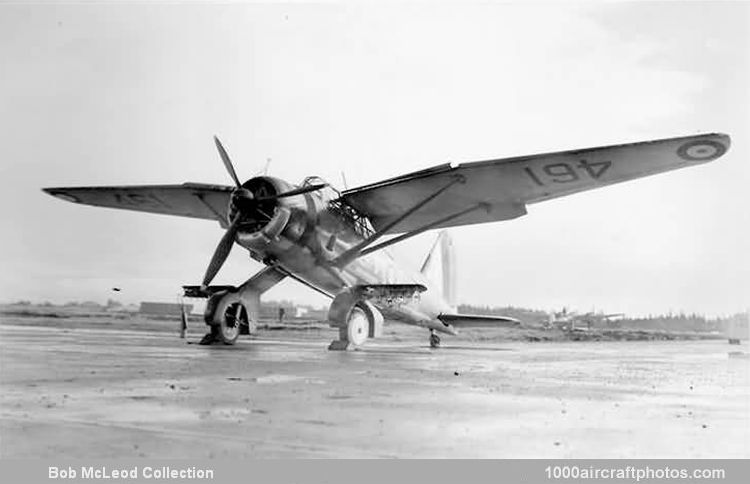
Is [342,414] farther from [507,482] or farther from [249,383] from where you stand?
[249,383]

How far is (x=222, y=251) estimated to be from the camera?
40.3ft

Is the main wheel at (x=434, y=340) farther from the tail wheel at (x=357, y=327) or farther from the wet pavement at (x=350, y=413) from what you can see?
the wet pavement at (x=350, y=413)

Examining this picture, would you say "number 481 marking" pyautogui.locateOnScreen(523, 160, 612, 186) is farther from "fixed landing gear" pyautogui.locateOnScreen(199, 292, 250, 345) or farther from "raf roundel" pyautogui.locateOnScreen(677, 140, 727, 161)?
"fixed landing gear" pyautogui.locateOnScreen(199, 292, 250, 345)

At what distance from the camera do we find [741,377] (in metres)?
9.81

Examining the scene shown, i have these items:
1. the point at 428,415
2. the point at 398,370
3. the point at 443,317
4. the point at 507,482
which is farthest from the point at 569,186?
the point at 507,482

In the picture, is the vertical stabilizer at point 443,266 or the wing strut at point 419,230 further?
the vertical stabilizer at point 443,266

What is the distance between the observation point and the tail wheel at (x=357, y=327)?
13.3m

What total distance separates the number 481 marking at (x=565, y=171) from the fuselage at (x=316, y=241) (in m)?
4.01

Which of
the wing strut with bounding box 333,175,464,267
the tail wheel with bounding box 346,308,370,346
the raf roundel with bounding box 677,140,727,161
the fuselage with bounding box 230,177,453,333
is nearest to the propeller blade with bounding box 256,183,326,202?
the fuselage with bounding box 230,177,453,333

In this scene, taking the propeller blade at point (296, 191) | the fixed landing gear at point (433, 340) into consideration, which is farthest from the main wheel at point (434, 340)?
the propeller blade at point (296, 191)

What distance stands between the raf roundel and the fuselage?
21.7 feet

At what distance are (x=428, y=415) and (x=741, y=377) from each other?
668 centimetres

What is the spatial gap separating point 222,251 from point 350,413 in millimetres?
7490

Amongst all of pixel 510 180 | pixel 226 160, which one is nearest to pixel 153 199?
pixel 226 160
